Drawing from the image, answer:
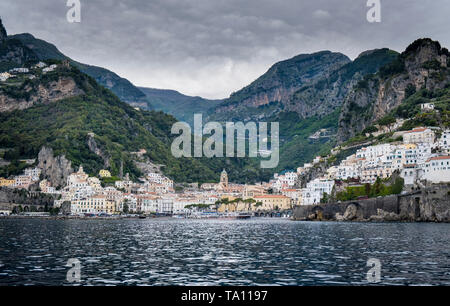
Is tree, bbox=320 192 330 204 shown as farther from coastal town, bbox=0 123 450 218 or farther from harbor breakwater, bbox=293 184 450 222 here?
harbor breakwater, bbox=293 184 450 222

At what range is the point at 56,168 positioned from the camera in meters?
187

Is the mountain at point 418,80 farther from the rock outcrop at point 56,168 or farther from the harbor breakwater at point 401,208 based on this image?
the rock outcrop at point 56,168

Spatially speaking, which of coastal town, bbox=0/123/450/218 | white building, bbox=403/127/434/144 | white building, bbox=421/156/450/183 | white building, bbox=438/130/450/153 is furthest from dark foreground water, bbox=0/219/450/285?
white building, bbox=403/127/434/144

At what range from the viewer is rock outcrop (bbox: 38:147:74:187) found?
18562 centimetres

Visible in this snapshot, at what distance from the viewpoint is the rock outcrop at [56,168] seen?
Answer: 18562 centimetres

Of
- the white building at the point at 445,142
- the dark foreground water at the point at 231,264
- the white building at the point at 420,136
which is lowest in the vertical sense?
the dark foreground water at the point at 231,264

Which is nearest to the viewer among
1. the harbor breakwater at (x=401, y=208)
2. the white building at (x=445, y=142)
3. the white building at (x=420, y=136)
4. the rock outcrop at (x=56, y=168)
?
the harbor breakwater at (x=401, y=208)

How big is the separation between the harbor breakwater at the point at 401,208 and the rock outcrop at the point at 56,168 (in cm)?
10985

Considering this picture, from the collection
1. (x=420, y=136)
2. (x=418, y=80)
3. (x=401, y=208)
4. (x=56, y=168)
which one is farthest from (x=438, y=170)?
(x=56, y=168)

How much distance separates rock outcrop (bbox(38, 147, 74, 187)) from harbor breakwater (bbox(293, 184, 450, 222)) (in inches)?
4325

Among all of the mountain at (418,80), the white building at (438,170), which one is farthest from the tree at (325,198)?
the mountain at (418,80)
